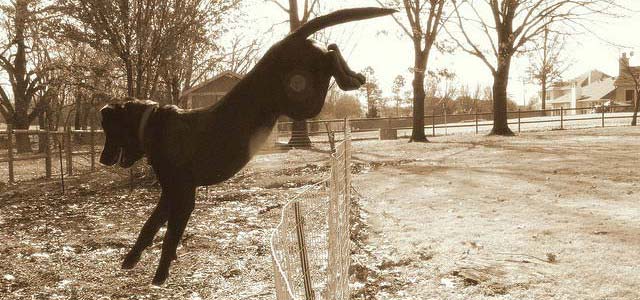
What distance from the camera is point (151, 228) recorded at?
1.94 metres

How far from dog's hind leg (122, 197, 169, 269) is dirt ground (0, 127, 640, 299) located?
3.23 meters

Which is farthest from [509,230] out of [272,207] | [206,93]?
[206,93]

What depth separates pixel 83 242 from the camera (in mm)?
7395

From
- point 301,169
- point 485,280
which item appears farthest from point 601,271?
point 301,169

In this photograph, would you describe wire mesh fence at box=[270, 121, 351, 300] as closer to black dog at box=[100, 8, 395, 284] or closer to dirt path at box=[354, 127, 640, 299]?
black dog at box=[100, 8, 395, 284]

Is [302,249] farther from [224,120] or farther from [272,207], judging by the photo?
[272,207]

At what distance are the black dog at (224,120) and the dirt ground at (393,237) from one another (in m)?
3.54

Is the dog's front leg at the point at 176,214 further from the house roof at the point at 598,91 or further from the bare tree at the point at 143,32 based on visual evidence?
the house roof at the point at 598,91

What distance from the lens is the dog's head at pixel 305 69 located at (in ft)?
5.44

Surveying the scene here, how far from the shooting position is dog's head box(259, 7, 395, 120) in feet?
5.44

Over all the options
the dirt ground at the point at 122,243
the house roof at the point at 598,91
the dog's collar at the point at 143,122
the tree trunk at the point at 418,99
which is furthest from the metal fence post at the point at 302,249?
the house roof at the point at 598,91

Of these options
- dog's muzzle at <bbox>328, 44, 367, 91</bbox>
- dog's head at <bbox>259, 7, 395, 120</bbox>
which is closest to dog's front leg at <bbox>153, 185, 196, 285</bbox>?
dog's head at <bbox>259, 7, 395, 120</bbox>

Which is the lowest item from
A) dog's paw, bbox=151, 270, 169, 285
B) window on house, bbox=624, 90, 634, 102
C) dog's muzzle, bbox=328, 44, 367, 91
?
dog's paw, bbox=151, 270, 169, 285

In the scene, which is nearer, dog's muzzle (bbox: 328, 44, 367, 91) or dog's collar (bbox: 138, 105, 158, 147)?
dog's muzzle (bbox: 328, 44, 367, 91)
